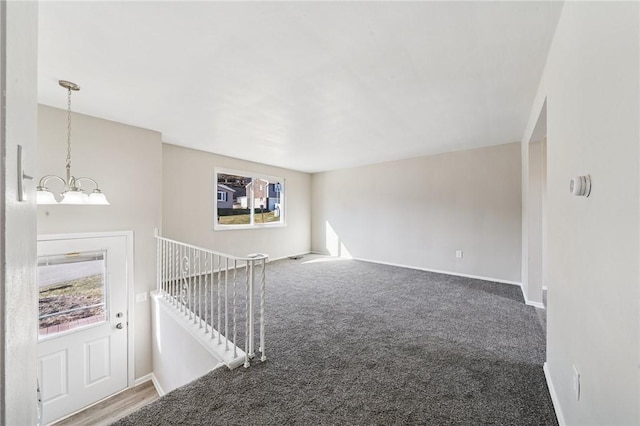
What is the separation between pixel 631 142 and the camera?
0.81m

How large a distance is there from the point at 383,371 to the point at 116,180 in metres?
3.77

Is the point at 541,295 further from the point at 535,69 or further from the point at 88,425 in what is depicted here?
the point at 88,425

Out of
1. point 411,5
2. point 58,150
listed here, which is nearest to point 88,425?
point 58,150

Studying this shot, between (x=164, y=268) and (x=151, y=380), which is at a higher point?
(x=164, y=268)

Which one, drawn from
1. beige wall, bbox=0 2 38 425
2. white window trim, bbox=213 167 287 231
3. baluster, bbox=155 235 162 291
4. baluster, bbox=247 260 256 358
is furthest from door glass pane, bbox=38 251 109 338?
beige wall, bbox=0 2 38 425

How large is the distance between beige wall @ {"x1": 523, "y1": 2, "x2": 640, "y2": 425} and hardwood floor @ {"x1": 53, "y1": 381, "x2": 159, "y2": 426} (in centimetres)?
405

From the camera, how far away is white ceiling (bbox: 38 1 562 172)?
60.8 inches

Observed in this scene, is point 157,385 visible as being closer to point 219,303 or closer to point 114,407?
point 114,407

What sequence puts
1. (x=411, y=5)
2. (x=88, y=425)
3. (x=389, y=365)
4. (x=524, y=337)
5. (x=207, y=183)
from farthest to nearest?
(x=207, y=183)
(x=88, y=425)
(x=524, y=337)
(x=389, y=365)
(x=411, y=5)

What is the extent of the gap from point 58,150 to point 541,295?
6.18 metres

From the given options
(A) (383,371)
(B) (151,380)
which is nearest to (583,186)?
(A) (383,371)

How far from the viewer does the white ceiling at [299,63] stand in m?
1.54

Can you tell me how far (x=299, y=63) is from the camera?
2018mm

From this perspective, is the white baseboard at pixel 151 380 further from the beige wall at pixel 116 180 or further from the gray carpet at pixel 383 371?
the gray carpet at pixel 383 371
